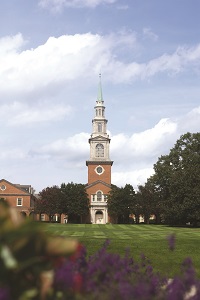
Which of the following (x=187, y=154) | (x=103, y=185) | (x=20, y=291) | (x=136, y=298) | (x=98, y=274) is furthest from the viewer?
(x=103, y=185)

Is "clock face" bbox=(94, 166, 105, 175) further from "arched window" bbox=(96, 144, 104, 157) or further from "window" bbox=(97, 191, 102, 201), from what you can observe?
"window" bbox=(97, 191, 102, 201)

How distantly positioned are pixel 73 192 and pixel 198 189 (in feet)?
94.7

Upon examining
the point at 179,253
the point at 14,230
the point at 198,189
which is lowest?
the point at 179,253

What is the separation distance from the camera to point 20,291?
102 inches

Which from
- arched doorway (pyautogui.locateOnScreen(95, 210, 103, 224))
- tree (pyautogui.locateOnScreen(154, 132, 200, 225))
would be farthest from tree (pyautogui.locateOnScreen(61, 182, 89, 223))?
tree (pyautogui.locateOnScreen(154, 132, 200, 225))

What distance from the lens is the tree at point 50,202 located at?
7312 cm

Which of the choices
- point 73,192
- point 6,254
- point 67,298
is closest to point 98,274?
point 67,298

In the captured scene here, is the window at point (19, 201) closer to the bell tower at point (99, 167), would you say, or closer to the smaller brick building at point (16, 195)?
the smaller brick building at point (16, 195)

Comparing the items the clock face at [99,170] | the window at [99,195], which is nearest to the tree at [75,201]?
the window at [99,195]

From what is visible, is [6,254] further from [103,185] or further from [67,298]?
[103,185]

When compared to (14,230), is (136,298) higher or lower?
lower

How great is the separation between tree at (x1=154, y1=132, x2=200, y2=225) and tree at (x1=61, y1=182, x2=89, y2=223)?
55.6ft

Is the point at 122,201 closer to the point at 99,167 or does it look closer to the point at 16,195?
the point at 99,167

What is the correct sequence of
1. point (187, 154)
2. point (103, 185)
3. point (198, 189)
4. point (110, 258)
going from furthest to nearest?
point (103, 185)
point (187, 154)
point (198, 189)
point (110, 258)
